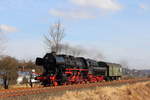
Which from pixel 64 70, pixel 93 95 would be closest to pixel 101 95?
pixel 93 95

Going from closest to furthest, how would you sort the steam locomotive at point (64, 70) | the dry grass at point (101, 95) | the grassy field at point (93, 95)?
the grassy field at point (93, 95) < the dry grass at point (101, 95) < the steam locomotive at point (64, 70)

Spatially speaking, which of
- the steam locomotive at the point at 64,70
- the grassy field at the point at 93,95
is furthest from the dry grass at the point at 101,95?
the steam locomotive at the point at 64,70

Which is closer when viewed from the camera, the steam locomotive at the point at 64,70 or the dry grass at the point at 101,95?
the dry grass at the point at 101,95

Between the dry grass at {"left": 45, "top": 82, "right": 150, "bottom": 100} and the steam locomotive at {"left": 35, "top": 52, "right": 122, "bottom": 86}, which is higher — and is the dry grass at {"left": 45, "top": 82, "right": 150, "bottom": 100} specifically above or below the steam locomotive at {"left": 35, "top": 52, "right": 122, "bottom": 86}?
below

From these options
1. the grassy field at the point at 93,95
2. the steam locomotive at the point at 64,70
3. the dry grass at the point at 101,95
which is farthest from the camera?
the steam locomotive at the point at 64,70

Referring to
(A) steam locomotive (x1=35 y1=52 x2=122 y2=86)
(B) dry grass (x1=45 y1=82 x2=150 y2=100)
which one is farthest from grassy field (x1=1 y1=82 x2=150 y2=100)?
(A) steam locomotive (x1=35 y1=52 x2=122 y2=86)

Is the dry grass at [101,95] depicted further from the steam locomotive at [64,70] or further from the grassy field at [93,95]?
the steam locomotive at [64,70]

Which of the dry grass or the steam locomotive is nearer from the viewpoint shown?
the dry grass

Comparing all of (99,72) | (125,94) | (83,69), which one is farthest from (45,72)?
(99,72)

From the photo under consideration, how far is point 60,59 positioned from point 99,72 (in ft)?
45.1

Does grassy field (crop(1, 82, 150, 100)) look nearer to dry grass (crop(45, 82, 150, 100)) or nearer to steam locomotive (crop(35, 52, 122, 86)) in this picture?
dry grass (crop(45, 82, 150, 100))

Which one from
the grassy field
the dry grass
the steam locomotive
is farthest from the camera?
the steam locomotive

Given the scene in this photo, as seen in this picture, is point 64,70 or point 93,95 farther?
point 64,70

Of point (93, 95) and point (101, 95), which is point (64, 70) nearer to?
point (101, 95)
